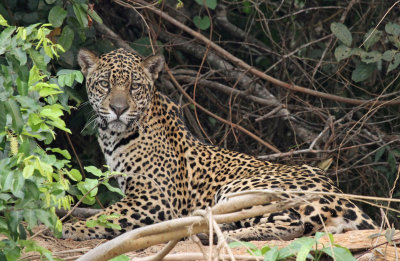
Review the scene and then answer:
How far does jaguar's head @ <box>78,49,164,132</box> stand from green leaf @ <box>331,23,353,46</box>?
5.65ft

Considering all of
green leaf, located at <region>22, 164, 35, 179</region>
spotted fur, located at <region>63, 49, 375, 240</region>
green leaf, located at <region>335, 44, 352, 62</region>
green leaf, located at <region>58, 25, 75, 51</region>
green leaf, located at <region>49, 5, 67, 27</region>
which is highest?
green leaf, located at <region>49, 5, 67, 27</region>

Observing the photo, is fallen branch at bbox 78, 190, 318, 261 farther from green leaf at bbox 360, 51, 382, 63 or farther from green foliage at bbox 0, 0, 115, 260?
green leaf at bbox 360, 51, 382, 63

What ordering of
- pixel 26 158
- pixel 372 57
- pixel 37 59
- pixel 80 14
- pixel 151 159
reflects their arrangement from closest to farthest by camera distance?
pixel 26 158
pixel 37 59
pixel 80 14
pixel 151 159
pixel 372 57

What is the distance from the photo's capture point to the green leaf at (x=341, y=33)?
23.5ft

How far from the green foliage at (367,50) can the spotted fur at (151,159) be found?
1347 millimetres

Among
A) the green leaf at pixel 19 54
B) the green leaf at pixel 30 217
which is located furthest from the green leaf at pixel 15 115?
the green leaf at pixel 30 217

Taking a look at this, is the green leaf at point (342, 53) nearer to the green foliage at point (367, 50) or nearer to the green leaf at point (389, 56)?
the green foliage at point (367, 50)

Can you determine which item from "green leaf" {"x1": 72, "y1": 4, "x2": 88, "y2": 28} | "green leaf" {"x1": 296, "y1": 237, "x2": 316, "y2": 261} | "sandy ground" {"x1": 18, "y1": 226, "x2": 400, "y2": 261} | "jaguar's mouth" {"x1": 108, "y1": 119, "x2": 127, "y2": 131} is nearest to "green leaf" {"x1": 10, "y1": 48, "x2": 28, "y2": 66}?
"sandy ground" {"x1": 18, "y1": 226, "x2": 400, "y2": 261}

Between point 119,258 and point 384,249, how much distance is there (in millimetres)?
1549

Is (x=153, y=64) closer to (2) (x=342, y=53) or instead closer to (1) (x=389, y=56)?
(2) (x=342, y=53)

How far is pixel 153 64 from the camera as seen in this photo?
6.74 meters

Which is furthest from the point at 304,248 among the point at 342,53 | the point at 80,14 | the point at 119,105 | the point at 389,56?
the point at 342,53

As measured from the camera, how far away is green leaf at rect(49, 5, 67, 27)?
246 inches

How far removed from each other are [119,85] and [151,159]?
2.34ft
